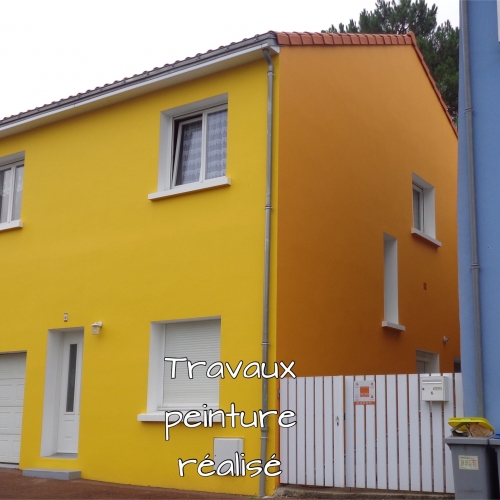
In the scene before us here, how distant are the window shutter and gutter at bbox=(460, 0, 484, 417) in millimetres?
3894

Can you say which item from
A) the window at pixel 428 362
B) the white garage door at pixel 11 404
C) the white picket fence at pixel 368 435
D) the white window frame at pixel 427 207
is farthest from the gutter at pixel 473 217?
the white garage door at pixel 11 404

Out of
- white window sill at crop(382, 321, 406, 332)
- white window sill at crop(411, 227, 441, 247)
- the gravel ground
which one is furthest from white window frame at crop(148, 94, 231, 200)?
white window sill at crop(411, 227, 441, 247)

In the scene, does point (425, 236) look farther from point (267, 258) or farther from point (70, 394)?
point (70, 394)

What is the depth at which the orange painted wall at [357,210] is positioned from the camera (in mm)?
11617

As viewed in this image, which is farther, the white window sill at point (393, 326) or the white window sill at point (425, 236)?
the white window sill at point (425, 236)

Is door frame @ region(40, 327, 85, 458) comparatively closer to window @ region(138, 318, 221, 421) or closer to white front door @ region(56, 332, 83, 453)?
white front door @ region(56, 332, 83, 453)

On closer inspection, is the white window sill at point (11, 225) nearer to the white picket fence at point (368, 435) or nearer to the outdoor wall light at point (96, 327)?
the outdoor wall light at point (96, 327)

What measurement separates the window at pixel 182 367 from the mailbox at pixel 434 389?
10.5 ft

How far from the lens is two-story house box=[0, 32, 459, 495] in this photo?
11.3 m

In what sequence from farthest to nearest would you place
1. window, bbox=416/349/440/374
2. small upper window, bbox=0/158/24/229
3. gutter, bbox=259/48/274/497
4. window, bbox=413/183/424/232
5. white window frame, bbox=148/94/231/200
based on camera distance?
window, bbox=413/183/424/232, window, bbox=416/349/440/374, small upper window, bbox=0/158/24/229, white window frame, bbox=148/94/231/200, gutter, bbox=259/48/274/497

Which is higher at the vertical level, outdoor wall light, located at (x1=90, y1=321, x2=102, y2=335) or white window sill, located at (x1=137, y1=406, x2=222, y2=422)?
outdoor wall light, located at (x1=90, y1=321, x2=102, y2=335)

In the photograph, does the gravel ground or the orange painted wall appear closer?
the gravel ground

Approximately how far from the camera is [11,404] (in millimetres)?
14258

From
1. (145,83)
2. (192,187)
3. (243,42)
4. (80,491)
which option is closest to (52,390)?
(80,491)
